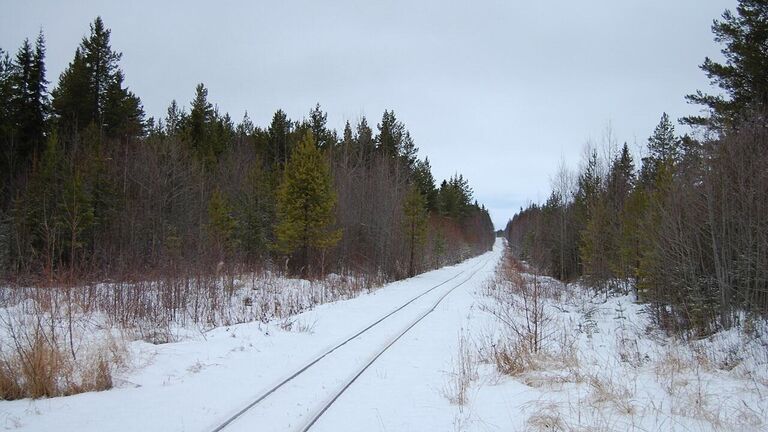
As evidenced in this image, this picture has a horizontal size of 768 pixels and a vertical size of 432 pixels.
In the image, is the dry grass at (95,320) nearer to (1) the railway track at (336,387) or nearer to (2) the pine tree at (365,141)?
(1) the railway track at (336,387)

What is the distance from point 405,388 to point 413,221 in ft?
91.7

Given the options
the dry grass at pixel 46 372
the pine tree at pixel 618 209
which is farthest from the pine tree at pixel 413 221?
the dry grass at pixel 46 372

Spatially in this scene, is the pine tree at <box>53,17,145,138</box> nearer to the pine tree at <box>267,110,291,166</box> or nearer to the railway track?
the pine tree at <box>267,110,291,166</box>

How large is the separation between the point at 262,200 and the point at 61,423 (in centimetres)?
2922

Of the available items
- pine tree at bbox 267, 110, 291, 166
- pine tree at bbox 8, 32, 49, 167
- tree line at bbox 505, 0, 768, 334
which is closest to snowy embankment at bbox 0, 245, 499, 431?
tree line at bbox 505, 0, 768, 334

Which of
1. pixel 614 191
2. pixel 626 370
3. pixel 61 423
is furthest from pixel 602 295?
pixel 61 423

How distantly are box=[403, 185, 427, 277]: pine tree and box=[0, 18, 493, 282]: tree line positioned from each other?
0.12m

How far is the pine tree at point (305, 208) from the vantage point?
84.6 feet

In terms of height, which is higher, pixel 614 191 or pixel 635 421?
pixel 614 191

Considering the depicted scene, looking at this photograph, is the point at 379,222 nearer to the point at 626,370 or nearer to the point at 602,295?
the point at 602,295

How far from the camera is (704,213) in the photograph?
11812 mm

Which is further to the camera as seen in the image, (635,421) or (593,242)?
(593,242)

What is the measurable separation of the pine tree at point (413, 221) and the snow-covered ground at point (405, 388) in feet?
77.8

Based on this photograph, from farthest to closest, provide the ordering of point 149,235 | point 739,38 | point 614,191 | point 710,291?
1. point 149,235
2. point 614,191
3. point 739,38
4. point 710,291
